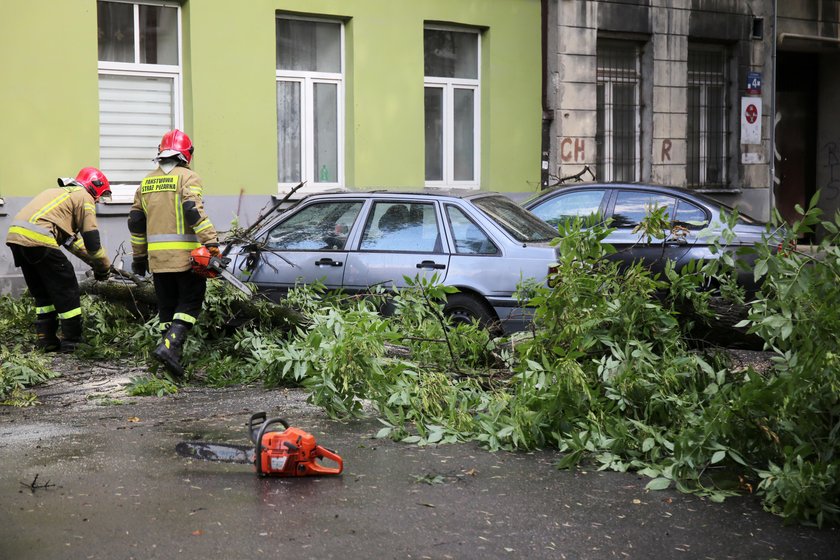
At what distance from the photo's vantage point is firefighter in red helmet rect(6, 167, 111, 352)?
10.1m

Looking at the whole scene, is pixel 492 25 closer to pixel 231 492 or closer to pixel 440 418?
pixel 440 418

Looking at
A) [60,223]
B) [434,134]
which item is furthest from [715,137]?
[60,223]

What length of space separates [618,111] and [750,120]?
9.73 ft

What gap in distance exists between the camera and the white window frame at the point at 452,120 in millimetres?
17344

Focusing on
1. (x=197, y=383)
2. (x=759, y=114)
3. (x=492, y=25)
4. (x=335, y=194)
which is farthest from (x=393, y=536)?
(x=759, y=114)

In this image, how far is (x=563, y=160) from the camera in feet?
59.8

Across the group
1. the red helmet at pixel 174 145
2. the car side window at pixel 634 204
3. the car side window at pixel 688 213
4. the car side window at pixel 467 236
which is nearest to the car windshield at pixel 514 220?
Answer: the car side window at pixel 467 236

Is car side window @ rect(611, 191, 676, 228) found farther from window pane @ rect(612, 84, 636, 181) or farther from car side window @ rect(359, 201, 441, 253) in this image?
window pane @ rect(612, 84, 636, 181)

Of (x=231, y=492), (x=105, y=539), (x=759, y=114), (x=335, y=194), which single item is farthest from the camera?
(x=759, y=114)

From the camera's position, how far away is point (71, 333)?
10.2m

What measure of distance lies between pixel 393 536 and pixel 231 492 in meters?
1.02

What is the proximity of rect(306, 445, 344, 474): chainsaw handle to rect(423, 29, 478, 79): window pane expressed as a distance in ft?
38.9

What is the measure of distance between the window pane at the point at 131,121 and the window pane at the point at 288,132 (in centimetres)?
160

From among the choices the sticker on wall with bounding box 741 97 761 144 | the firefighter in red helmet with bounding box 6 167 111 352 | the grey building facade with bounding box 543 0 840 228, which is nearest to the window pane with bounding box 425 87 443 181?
the grey building facade with bounding box 543 0 840 228
